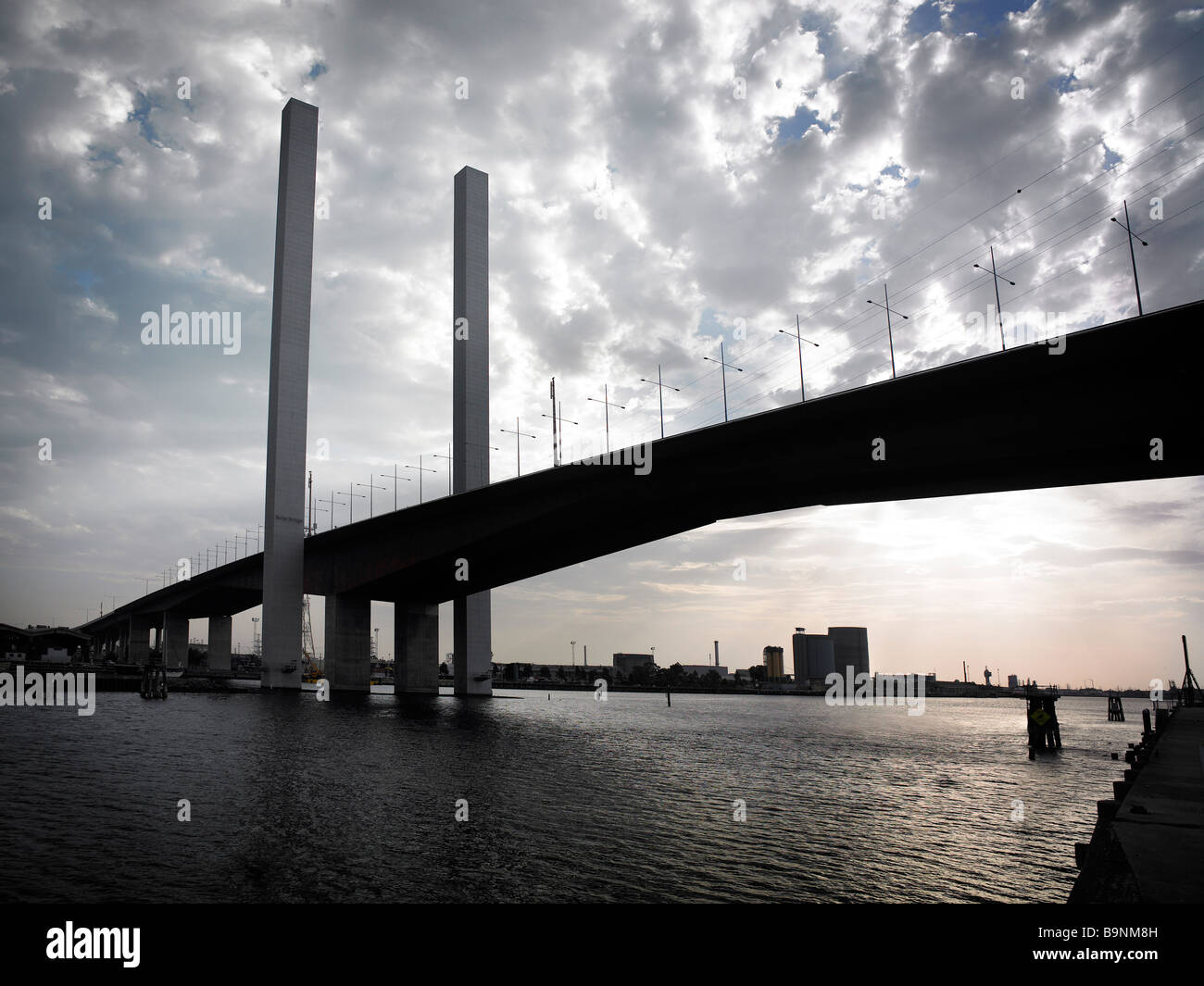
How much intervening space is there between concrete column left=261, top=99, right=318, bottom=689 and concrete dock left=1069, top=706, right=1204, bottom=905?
8167cm

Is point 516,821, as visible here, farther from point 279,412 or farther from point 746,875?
point 279,412

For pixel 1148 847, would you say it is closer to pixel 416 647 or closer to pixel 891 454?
pixel 891 454

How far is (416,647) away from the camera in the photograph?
323ft

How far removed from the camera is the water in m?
16.0

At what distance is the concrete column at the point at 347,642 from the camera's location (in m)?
89.9

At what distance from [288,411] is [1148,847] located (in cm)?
8814

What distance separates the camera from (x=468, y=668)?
307ft

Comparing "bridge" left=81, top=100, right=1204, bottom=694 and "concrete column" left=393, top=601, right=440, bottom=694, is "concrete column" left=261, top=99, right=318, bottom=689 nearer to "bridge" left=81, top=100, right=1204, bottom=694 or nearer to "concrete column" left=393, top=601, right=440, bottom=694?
"bridge" left=81, top=100, right=1204, bottom=694

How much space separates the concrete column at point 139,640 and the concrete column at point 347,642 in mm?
103553
